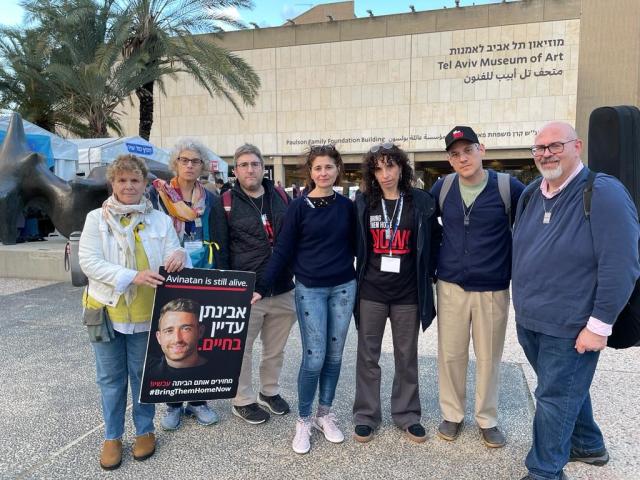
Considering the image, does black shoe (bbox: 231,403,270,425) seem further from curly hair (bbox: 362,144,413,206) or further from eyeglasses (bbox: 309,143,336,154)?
eyeglasses (bbox: 309,143,336,154)

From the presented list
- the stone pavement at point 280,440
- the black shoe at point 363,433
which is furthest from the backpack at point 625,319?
the black shoe at point 363,433

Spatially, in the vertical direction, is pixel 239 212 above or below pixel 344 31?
below

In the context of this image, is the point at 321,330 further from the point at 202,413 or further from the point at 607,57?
the point at 607,57

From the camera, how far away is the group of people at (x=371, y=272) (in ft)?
8.13

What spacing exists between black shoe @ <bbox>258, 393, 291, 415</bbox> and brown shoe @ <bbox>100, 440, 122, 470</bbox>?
1.05 meters

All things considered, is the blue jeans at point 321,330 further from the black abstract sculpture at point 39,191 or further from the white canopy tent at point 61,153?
the white canopy tent at point 61,153

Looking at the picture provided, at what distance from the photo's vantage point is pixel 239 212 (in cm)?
327

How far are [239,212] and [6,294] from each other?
6.02 m

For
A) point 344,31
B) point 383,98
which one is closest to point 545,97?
point 383,98

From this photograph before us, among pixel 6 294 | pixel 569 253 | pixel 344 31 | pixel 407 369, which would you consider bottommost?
pixel 6 294

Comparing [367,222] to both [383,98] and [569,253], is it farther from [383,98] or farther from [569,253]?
[383,98]

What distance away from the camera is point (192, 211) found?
125 inches

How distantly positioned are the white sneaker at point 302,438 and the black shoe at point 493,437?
1.13m

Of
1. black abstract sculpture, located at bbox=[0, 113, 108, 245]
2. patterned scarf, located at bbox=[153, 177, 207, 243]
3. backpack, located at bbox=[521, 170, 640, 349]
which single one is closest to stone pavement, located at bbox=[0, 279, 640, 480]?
backpack, located at bbox=[521, 170, 640, 349]
